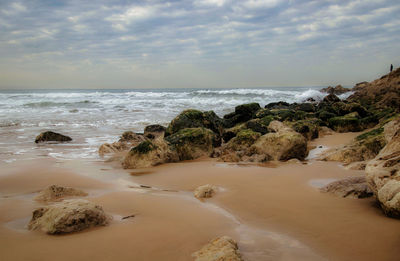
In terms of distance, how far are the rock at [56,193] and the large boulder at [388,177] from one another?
3301 millimetres

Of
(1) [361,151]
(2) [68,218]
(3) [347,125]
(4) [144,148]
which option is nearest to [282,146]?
(1) [361,151]

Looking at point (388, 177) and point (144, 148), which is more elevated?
point (388, 177)

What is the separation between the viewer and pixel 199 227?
2756mm

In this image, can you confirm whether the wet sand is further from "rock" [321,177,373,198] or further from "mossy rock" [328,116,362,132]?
"mossy rock" [328,116,362,132]

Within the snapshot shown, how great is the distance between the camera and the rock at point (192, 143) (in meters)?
6.49

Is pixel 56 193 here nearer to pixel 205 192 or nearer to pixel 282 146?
pixel 205 192

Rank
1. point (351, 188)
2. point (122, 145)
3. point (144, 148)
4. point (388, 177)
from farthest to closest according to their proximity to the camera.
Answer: point (122, 145) → point (144, 148) → point (351, 188) → point (388, 177)

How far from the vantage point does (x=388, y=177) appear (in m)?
2.78

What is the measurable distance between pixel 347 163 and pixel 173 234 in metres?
3.66

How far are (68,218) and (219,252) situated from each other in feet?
4.50

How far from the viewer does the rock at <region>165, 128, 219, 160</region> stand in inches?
256

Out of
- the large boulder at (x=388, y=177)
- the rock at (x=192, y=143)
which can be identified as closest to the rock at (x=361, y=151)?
the large boulder at (x=388, y=177)

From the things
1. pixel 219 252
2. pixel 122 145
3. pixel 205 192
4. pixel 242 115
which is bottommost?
pixel 122 145

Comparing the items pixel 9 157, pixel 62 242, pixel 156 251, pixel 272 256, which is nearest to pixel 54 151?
pixel 9 157
